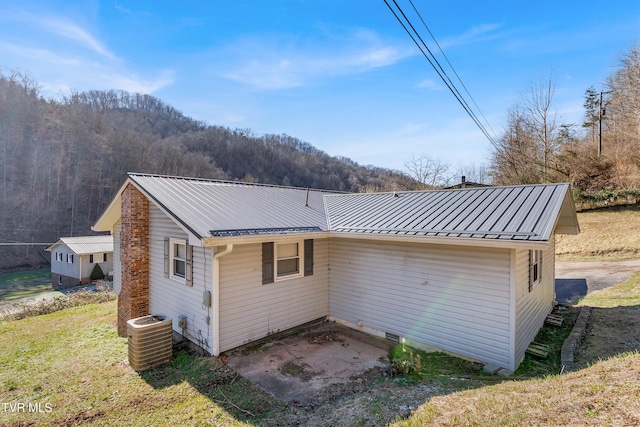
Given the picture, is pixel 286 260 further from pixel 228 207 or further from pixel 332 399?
pixel 332 399

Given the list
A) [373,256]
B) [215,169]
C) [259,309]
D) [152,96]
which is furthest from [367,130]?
[152,96]

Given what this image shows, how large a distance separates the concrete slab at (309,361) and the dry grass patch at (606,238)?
51.3ft

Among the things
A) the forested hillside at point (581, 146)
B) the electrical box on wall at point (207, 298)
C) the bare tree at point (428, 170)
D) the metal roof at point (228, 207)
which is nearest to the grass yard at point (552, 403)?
the electrical box on wall at point (207, 298)

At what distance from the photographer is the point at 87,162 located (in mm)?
47406

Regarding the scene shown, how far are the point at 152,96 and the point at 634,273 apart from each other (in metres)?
85.0

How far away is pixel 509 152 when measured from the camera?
90.1ft

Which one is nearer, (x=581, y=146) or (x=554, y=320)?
(x=554, y=320)

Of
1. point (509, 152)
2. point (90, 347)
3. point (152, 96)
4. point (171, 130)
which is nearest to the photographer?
point (90, 347)

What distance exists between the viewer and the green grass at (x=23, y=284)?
24.7m

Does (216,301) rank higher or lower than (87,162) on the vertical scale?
lower

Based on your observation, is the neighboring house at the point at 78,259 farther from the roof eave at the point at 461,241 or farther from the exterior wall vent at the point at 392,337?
the exterior wall vent at the point at 392,337

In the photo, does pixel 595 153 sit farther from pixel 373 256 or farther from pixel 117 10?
pixel 117 10

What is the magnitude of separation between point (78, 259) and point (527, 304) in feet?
102

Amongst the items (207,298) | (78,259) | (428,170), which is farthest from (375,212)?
(78,259)
